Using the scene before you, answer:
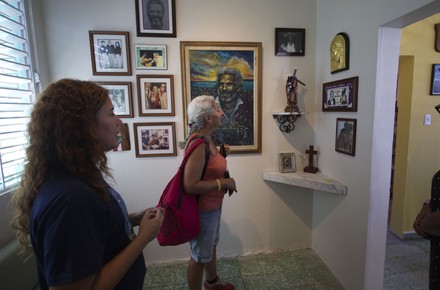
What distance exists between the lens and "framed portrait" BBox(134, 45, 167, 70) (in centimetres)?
193

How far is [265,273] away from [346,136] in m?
1.36

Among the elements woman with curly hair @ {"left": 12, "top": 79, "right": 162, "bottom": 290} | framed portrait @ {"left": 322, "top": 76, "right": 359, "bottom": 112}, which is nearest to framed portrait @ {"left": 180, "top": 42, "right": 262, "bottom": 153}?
framed portrait @ {"left": 322, "top": 76, "right": 359, "bottom": 112}

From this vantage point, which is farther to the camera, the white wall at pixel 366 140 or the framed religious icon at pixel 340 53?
the framed religious icon at pixel 340 53

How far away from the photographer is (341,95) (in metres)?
1.74

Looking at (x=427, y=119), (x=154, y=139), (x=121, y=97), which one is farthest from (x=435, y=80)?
(x=121, y=97)

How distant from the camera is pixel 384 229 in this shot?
152 cm

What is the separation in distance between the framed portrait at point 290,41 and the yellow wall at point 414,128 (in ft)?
3.54

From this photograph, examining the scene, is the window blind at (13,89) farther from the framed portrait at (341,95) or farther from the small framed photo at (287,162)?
the framed portrait at (341,95)

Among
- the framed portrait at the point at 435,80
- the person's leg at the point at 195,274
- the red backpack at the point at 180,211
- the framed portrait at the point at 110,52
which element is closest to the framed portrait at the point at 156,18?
the framed portrait at the point at 110,52

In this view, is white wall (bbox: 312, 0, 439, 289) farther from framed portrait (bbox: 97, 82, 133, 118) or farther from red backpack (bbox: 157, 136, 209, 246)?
framed portrait (bbox: 97, 82, 133, 118)

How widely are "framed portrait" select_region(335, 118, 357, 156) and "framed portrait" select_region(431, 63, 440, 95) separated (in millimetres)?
1382

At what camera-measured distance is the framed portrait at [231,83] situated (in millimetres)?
1989

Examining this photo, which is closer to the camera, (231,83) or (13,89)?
(13,89)

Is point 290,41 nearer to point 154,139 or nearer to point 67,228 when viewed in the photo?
point 154,139
